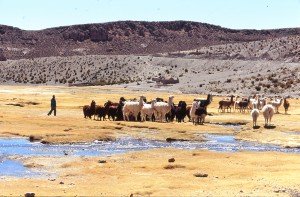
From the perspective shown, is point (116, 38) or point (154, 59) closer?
point (154, 59)

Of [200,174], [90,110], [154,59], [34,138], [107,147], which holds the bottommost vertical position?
[107,147]

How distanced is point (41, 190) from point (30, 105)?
121 ft

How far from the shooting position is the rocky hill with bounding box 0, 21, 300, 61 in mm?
175125

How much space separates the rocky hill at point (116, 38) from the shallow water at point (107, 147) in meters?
142

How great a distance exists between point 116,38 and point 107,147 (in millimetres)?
162434

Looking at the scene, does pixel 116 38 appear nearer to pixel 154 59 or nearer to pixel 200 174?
pixel 154 59

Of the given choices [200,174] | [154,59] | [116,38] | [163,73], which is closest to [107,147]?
[200,174]

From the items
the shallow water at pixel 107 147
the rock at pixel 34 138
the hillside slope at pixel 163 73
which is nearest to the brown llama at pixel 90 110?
the shallow water at pixel 107 147

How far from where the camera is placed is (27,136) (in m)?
28.2

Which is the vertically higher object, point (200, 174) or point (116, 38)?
point (116, 38)

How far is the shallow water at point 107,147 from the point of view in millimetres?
23406

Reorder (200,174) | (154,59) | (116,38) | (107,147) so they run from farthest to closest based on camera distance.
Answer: (116,38) → (154,59) → (107,147) → (200,174)

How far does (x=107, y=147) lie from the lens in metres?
26.0

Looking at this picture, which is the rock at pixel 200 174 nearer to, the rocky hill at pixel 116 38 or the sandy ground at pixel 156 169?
the sandy ground at pixel 156 169
